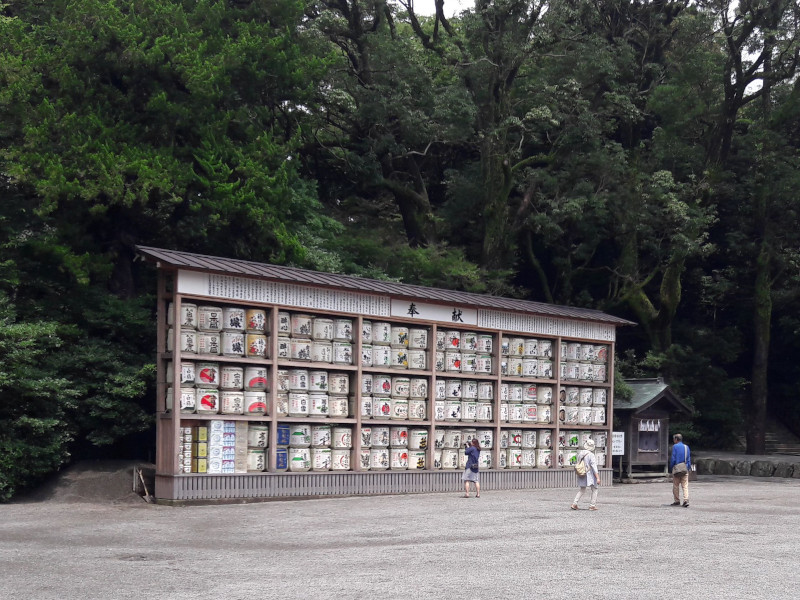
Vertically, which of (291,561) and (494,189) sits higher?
(494,189)

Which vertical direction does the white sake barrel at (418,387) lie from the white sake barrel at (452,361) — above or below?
below

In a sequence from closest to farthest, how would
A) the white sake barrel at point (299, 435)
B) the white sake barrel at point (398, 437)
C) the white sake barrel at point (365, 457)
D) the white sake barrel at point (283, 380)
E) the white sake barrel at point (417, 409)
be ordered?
the white sake barrel at point (283, 380), the white sake barrel at point (299, 435), the white sake barrel at point (365, 457), the white sake barrel at point (398, 437), the white sake barrel at point (417, 409)

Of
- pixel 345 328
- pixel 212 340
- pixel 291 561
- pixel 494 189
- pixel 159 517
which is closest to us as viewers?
pixel 291 561

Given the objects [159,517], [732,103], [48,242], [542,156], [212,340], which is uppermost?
[732,103]

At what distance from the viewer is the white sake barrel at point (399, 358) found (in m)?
25.5

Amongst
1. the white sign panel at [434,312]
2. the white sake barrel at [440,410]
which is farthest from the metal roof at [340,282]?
the white sake barrel at [440,410]

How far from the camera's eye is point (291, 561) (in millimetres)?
13359

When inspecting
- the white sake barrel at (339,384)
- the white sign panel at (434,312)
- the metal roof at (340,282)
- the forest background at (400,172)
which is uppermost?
the forest background at (400,172)

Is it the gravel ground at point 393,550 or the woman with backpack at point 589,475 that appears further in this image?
the woman with backpack at point 589,475

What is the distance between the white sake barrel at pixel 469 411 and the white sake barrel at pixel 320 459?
15.3ft

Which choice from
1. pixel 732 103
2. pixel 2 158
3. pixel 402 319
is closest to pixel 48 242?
pixel 2 158

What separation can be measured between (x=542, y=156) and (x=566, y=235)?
359cm

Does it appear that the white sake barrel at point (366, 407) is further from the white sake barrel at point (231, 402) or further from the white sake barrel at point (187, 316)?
the white sake barrel at point (187, 316)

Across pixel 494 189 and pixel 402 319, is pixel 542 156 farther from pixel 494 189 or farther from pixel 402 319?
pixel 402 319
